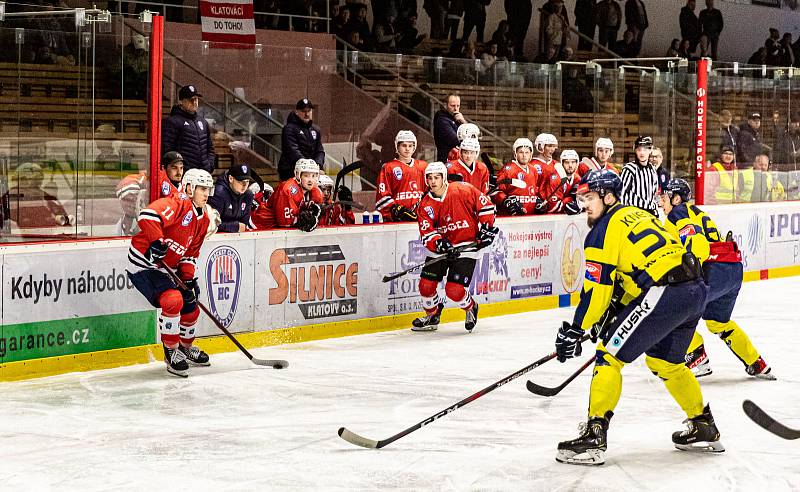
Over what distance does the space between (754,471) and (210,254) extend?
421cm

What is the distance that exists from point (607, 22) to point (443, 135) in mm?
8695

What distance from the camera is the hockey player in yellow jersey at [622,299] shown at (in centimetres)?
518

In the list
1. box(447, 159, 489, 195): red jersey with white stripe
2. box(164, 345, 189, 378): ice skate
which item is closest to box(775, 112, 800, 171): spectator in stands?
box(447, 159, 489, 195): red jersey with white stripe

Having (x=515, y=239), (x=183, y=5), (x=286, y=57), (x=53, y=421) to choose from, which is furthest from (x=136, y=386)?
(x=183, y=5)

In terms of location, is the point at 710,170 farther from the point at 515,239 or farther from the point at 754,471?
the point at 754,471

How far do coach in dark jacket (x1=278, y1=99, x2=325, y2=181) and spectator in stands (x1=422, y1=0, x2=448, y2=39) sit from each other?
21.4 ft

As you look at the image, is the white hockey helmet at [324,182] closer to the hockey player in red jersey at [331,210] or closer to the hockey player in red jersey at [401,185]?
the hockey player in red jersey at [331,210]

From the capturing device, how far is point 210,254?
327 inches

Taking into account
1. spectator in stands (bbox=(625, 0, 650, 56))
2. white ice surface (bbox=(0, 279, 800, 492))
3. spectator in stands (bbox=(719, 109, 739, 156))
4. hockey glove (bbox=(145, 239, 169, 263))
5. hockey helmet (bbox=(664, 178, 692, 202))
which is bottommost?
white ice surface (bbox=(0, 279, 800, 492))

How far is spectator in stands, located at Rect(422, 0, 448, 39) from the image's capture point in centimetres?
1608

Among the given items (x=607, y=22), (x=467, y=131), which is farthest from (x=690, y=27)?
(x=467, y=131)

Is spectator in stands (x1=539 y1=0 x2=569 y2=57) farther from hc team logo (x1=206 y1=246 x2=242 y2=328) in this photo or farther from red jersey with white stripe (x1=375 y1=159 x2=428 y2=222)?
hc team logo (x1=206 y1=246 x2=242 y2=328)

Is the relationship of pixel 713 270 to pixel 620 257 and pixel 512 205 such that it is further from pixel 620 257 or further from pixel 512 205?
pixel 512 205

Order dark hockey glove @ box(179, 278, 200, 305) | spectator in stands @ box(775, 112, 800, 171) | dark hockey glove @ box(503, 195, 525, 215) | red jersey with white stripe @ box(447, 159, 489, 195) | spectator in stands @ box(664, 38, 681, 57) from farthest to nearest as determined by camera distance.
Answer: spectator in stands @ box(664, 38, 681, 57) < spectator in stands @ box(775, 112, 800, 171) < dark hockey glove @ box(503, 195, 525, 215) < red jersey with white stripe @ box(447, 159, 489, 195) < dark hockey glove @ box(179, 278, 200, 305)
